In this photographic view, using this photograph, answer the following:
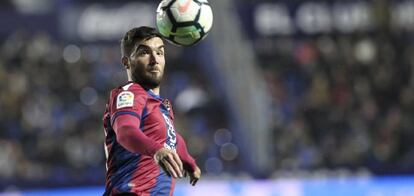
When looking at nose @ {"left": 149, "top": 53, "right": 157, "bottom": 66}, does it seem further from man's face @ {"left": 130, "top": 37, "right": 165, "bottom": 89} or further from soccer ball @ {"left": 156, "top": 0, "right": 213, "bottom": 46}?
soccer ball @ {"left": 156, "top": 0, "right": 213, "bottom": 46}

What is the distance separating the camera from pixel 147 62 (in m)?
4.92

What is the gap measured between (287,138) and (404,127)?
1.57m

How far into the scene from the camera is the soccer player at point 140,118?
471 centimetres

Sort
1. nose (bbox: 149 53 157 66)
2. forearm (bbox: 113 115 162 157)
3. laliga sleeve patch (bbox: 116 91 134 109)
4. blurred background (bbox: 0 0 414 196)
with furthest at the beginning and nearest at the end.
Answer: blurred background (bbox: 0 0 414 196) < nose (bbox: 149 53 157 66) < laliga sleeve patch (bbox: 116 91 134 109) < forearm (bbox: 113 115 162 157)

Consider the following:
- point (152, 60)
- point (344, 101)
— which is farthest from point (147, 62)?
point (344, 101)

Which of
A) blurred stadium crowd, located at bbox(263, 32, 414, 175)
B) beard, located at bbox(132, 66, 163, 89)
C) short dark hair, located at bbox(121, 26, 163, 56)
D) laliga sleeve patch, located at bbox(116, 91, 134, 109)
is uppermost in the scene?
short dark hair, located at bbox(121, 26, 163, 56)

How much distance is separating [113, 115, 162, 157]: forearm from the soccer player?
0.01 meters

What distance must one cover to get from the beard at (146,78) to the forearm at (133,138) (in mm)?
408

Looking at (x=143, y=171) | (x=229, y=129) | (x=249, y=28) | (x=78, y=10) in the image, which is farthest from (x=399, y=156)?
(x=143, y=171)

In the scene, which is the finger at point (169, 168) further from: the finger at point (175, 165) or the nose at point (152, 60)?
the nose at point (152, 60)

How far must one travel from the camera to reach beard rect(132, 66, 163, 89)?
4926 millimetres

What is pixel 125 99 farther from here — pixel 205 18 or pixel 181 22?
pixel 205 18

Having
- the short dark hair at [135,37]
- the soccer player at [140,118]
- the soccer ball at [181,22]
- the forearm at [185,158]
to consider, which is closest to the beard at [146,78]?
the soccer player at [140,118]

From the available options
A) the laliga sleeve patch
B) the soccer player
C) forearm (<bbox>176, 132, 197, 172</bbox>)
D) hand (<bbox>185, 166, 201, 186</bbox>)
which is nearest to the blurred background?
forearm (<bbox>176, 132, 197, 172</bbox>)
